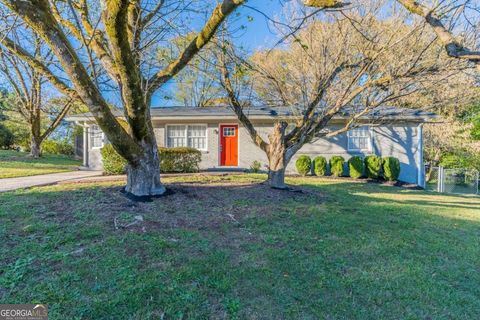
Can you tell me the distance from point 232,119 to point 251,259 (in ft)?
35.8

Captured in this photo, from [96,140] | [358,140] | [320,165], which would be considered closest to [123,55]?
[320,165]

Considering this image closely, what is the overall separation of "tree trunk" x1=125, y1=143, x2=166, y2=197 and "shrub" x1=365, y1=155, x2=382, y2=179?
10.2m

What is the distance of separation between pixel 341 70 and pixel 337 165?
6794 millimetres

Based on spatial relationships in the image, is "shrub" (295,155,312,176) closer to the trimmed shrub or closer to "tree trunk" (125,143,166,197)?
the trimmed shrub

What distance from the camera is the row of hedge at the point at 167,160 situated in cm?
1072

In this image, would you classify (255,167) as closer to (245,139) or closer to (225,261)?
(245,139)

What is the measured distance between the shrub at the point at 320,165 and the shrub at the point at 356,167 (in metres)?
1.18

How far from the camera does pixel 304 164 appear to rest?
42.1 ft

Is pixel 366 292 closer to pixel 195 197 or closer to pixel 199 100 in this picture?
pixel 195 197

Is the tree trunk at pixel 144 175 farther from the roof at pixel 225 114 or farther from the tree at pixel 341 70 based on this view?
the roof at pixel 225 114

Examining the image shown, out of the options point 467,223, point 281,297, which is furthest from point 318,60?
point 281,297

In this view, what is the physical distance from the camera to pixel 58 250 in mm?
3297

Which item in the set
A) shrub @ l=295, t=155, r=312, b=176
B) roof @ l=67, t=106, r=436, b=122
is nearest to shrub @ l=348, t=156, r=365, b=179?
shrub @ l=295, t=155, r=312, b=176

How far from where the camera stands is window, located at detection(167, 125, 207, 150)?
46.7 feet
